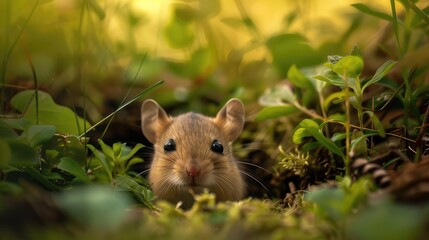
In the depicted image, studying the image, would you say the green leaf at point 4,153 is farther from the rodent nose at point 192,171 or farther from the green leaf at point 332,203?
the rodent nose at point 192,171

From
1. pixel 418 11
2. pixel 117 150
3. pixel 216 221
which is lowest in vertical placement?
pixel 117 150

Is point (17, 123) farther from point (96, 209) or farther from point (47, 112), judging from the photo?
point (96, 209)

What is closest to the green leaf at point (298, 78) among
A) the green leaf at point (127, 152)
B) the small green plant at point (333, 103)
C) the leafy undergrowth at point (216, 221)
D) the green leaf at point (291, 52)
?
the small green plant at point (333, 103)

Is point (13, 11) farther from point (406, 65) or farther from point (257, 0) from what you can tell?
point (257, 0)

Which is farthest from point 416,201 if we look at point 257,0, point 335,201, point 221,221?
point 257,0

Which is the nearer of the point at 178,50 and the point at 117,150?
the point at 117,150

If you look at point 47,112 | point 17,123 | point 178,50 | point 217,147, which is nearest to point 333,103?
point 217,147

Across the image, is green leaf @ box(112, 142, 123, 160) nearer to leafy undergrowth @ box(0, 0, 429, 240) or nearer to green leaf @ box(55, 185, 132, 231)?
leafy undergrowth @ box(0, 0, 429, 240)
